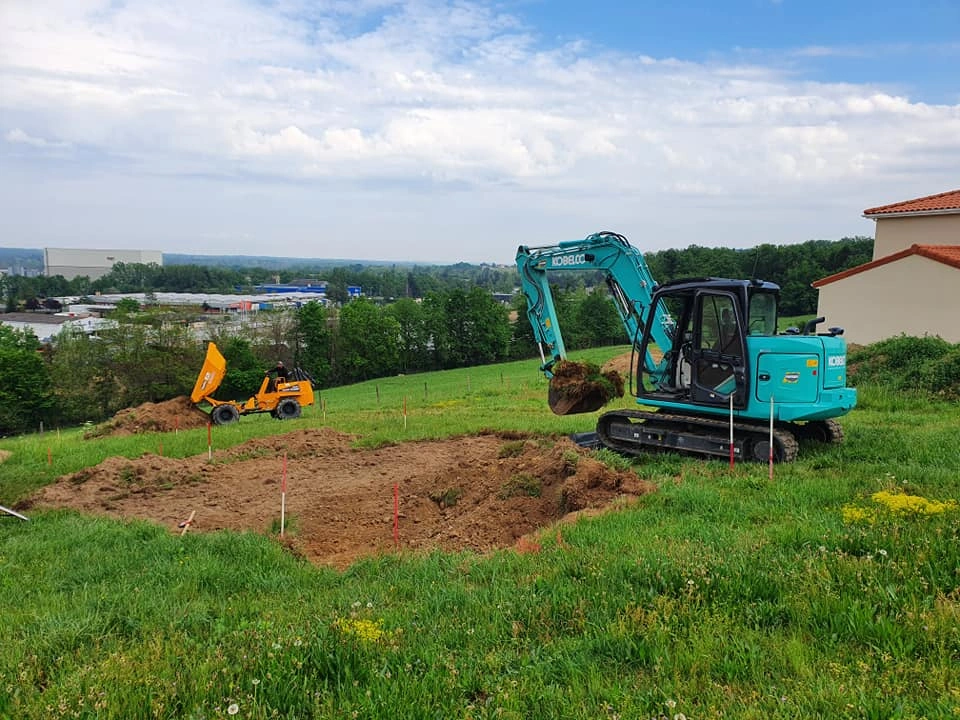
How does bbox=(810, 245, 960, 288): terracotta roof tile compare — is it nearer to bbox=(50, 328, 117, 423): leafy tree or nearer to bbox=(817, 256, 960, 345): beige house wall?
bbox=(817, 256, 960, 345): beige house wall

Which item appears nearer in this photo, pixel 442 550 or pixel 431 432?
pixel 442 550

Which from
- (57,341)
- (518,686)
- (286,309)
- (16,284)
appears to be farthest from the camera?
(16,284)

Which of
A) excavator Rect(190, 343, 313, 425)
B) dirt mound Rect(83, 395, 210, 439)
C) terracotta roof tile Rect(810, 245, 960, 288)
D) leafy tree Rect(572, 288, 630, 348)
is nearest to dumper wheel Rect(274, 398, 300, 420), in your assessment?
excavator Rect(190, 343, 313, 425)

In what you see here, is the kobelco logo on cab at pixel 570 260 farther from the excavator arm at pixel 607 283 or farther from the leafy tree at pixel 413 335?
the leafy tree at pixel 413 335

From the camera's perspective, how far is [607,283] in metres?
12.6

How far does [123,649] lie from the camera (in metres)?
4.76

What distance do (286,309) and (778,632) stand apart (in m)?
62.2

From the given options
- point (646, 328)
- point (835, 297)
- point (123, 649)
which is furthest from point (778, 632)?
point (835, 297)

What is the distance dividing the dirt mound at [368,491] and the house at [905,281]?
16129 mm

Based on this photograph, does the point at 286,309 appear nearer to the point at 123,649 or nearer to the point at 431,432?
Result: the point at 431,432

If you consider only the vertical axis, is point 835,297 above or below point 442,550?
above

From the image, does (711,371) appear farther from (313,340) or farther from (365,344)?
(365,344)

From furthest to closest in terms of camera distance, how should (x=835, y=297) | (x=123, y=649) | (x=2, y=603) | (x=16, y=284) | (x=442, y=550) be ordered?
1. (x=16, y=284)
2. (x=835, y=297)
3. (x=442, y=550)
4. (x=2, y=603)
5. (x=123, y=649)

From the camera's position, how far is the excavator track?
9.98 m
